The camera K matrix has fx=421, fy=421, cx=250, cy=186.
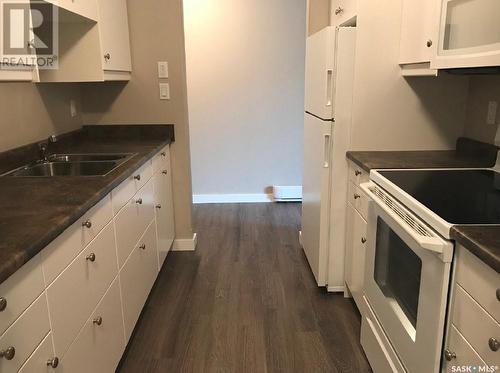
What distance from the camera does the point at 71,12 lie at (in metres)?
1.97

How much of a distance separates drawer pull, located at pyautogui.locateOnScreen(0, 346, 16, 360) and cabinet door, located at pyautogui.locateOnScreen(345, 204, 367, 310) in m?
1.60

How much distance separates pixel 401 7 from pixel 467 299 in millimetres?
1566

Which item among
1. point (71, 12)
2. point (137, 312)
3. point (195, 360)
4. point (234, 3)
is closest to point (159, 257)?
point (137, 312)

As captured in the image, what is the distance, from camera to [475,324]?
1.12 m

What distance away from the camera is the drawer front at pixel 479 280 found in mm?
1039

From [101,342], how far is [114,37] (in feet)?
6.06

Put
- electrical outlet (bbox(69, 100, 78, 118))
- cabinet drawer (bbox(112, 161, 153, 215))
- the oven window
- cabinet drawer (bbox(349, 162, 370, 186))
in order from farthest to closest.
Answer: electrical outlet (bbox(69, 100, 78, 118))
cabinet drawer (bbox(349, 162, 370, 186))
cabinet drawer (bbox(112, 161, 153, 215))
the oven window

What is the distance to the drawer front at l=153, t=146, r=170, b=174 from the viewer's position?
8.87 ft

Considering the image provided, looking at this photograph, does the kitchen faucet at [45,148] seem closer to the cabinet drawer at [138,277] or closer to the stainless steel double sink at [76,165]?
the stainless steel double sink at [76,165]

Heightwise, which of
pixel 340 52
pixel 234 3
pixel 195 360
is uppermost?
pixel 234 3

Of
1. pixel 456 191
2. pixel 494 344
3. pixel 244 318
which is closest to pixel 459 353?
pixel 494 344

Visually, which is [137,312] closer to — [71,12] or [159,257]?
[159,257]

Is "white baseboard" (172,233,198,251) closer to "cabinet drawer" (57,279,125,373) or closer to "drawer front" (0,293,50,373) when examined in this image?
"cabinet drawer" (57,279,125,373)

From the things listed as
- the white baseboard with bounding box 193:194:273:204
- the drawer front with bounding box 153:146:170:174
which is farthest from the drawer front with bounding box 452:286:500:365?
the white baseboard with bounding box 193:194:273:204
